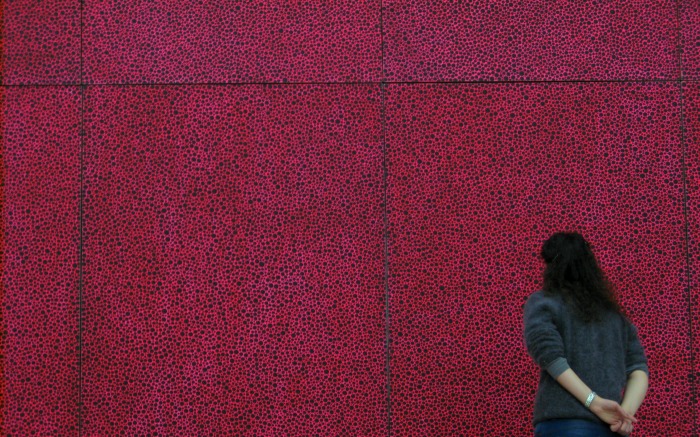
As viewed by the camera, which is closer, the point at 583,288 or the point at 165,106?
the point at 583,288

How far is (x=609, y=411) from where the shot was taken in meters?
3.40

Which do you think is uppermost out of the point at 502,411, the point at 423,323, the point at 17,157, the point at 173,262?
the point at 17,157

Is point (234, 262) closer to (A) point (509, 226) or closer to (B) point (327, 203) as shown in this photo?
(B) point (327, 203)

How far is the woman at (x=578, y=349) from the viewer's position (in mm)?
3418

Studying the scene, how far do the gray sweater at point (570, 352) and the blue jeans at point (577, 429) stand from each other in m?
0.02

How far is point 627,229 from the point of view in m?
4.96

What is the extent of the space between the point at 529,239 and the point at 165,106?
2.11m

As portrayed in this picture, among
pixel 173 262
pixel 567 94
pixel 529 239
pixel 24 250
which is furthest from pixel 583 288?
pixel 24 250

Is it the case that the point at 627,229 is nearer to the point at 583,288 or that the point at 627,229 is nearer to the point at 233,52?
the point at 583,288

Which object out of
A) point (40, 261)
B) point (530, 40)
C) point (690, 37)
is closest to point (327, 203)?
point (530, 40)

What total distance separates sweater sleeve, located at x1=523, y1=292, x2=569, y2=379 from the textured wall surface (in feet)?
4.56

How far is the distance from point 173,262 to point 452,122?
1695 millimetres

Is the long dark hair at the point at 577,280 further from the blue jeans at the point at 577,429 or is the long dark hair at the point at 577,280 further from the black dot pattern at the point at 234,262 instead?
the black dot pattern at the point at 234,262

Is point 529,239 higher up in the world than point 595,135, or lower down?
lower down
